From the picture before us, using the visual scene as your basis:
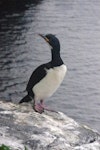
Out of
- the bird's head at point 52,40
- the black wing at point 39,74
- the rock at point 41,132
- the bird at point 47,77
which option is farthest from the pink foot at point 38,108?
the bird's head at point 52,40

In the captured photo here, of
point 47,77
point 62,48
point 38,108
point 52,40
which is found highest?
point 52,40

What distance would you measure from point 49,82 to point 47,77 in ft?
0.56

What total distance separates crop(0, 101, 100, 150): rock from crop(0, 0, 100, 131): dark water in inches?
1453

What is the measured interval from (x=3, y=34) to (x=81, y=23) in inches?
500

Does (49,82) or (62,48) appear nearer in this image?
(49,82)

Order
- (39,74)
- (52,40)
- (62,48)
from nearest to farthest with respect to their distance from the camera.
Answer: (52,40) < (39,74) < (62,48)

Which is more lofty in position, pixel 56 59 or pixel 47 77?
pixel 56 59

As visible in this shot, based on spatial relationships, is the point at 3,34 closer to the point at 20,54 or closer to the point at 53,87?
the point at 20,54

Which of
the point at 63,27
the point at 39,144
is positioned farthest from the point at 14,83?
the point at 39,144

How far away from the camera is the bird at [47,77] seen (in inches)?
667

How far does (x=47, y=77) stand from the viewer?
57.2 ft

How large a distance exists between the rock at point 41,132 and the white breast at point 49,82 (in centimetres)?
176

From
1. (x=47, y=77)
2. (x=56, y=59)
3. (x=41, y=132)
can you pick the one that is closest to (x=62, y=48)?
(x=47, y=77)

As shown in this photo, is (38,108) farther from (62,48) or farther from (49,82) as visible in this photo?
(62,48)
